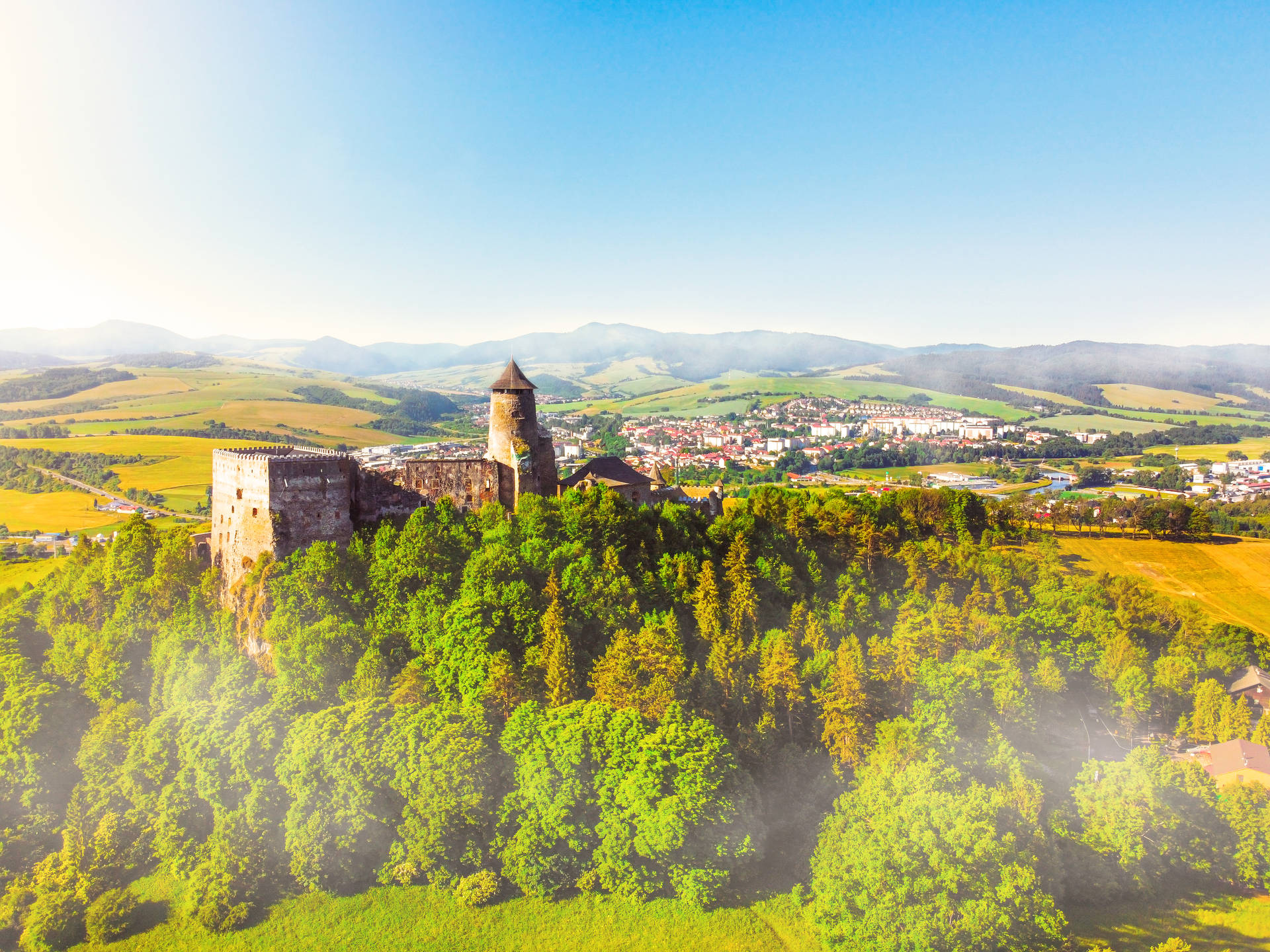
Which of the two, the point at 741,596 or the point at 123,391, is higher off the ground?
the point at 123,391

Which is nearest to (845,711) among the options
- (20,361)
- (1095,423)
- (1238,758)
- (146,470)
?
(1238,758)

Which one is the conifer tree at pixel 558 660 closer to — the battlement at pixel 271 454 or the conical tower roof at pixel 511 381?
the conical tower roof at pixel 511 381

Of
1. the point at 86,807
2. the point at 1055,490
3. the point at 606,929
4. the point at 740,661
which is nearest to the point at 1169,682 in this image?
Result: the point at 740,661

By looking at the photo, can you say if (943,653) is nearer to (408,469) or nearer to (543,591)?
(543,591)

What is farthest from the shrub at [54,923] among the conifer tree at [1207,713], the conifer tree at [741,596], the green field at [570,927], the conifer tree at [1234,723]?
the conifer tree at [1234,723]

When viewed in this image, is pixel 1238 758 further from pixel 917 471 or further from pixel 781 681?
pixel 917 471

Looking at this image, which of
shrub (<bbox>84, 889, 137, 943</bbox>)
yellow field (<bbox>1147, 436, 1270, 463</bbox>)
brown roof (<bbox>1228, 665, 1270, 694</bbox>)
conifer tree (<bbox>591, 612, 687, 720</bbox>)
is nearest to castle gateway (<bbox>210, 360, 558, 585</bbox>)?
conifer tree (<bbox>591, 612, 687, 720</bbox>)
